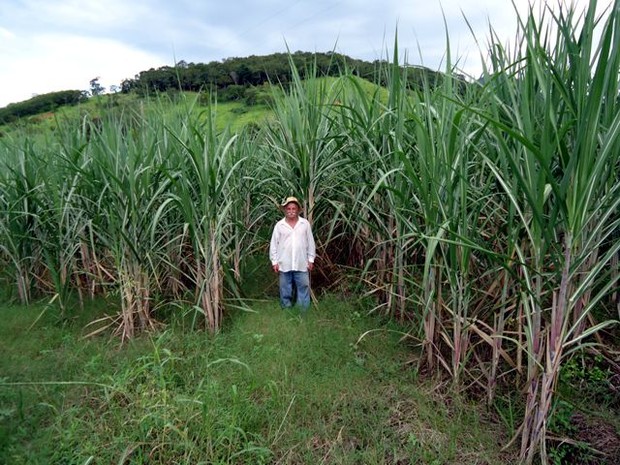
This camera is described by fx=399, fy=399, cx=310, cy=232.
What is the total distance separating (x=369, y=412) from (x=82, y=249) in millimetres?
2651

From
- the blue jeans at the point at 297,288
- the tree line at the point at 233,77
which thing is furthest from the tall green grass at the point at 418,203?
the blue jeans at the point at 297,288

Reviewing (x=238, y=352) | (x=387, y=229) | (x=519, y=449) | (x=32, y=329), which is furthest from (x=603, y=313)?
(x=32, y=329)

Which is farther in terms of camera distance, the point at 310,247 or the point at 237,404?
the point at 310,247

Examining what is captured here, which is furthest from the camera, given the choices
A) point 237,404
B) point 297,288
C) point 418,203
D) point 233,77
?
point 233,77

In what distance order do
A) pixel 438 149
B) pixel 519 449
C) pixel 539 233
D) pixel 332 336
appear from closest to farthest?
pixel 539 233 < pixel 519 449 < pixel 438 149 < pixel 332 336

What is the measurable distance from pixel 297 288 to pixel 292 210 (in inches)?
25.3

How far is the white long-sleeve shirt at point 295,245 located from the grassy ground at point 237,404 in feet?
1.76

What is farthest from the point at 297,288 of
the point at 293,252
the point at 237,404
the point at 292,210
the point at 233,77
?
the point at 233,77

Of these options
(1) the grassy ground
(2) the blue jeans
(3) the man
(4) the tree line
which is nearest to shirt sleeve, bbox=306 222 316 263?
(3) the man

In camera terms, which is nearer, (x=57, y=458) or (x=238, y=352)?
(x=57, y=458)

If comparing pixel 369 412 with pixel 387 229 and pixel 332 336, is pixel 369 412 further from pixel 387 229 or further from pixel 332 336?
pixel 387 229

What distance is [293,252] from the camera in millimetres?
3156

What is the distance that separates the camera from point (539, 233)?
1.48 metres

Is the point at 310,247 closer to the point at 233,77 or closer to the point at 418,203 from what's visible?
the point at 418,203
